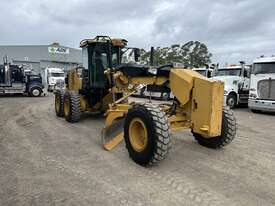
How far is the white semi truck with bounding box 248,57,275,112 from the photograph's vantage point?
44.7 ft

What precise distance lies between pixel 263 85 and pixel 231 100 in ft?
7.00

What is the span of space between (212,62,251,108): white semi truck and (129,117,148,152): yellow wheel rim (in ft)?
33.8

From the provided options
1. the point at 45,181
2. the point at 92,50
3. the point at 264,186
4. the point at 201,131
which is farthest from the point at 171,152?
the point at 92,50

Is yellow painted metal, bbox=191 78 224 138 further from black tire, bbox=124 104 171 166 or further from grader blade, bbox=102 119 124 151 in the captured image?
grader blade, bbox=102 119 124 151

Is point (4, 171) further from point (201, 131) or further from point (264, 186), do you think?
point (264, 186)

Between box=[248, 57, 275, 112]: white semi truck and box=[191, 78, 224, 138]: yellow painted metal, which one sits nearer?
box=[191, 78, 224, 138]: yellow painted metal

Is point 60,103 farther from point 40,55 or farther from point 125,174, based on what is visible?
point 40,55

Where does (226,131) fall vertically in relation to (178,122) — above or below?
below

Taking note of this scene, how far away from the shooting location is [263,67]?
1399cm

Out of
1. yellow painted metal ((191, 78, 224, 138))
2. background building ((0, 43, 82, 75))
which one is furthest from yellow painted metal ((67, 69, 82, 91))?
background building ((0, 43, 82, 75))

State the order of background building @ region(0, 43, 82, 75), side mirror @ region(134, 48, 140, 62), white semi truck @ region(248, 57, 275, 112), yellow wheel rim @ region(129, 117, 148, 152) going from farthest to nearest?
background building @ region(0, 43, 82, 75) < white semi truck @ region(248, 57, 275, 112) < side mirror @ region(134, 48, 140, 62) < yellow wheel rim @ region(129, 117, 148, 152)

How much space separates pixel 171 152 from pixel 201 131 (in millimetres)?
1099

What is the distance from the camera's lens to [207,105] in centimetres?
546

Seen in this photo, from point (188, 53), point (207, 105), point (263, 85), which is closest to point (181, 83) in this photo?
point (207, 105)
